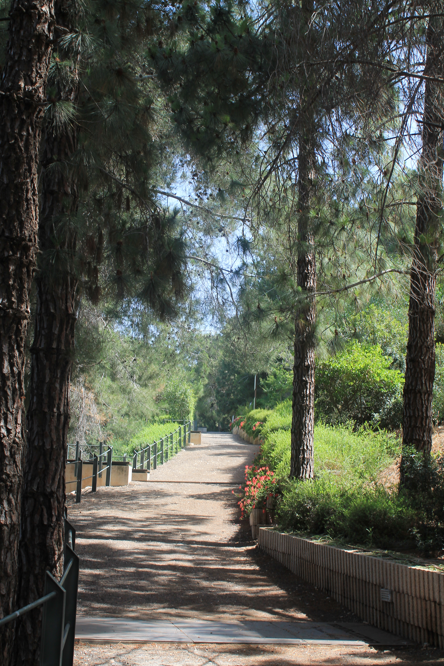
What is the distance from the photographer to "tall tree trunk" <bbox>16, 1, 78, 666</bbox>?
4359 mm

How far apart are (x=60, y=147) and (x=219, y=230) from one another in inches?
154

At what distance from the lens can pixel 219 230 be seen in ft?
28.2

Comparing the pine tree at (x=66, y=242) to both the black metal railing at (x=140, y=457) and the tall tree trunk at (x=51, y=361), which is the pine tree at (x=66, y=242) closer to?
the tall tree trunk at (x=51, y=361)

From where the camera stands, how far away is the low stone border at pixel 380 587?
4.22 meters

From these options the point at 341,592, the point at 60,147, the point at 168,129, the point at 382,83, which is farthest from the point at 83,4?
the point at 341,592

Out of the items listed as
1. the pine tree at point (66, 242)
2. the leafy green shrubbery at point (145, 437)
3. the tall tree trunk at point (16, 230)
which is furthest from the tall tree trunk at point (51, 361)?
the leafy green shrubbery at point (145, 437)

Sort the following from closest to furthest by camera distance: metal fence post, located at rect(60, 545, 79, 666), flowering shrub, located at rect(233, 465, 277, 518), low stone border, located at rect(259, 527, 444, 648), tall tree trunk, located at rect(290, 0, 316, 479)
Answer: metal fence post, located at rect(60, 545, 79, 666), low stone border, located at rect(259, 527, 444, 648), tall tree trunk, located at rect(290, 0, 316, 479), flowering shrub, located at rect(233, 465, 277, 518)

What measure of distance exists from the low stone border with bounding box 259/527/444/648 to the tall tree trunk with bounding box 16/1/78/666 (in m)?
2.75

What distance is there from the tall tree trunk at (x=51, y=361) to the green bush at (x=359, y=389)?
8.76 meters

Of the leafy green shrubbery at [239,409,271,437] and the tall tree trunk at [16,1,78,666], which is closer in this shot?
the tall tree trunk at [16,1,78,666]

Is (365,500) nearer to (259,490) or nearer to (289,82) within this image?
(259,490)

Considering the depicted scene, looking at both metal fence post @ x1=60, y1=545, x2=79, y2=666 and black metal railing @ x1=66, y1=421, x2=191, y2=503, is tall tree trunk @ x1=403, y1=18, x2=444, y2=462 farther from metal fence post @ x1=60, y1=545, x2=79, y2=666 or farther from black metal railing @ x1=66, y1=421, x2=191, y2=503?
black metal railing @ x1=66, y1=421, x2=191, y2=503

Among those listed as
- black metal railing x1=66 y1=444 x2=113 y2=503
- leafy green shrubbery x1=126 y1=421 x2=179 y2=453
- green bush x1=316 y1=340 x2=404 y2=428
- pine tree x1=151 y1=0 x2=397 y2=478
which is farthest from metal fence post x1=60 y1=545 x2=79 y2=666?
leafy green shrubbery x1=126 y1=421 x2=179 y2=453

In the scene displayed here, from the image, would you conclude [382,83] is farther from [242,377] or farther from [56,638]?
[242,377]
